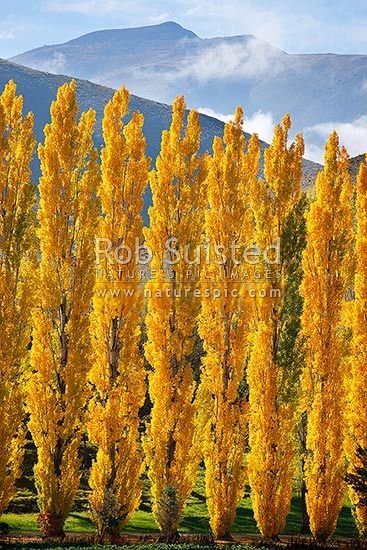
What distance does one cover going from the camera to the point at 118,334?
944 inches

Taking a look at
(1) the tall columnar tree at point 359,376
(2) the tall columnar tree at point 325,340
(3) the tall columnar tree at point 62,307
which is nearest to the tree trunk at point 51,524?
(3) the tall columnar tree at point 62,307

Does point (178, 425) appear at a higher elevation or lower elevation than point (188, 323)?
lower

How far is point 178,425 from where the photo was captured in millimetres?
23750

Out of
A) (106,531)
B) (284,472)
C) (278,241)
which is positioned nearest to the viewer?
(106,531)

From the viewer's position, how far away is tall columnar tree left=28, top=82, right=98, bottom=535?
898 inches

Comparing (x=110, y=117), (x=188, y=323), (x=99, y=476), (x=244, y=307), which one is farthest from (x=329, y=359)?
(x=110, y=117)

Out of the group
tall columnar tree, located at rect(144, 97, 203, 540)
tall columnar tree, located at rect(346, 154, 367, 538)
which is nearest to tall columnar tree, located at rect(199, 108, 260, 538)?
tall columnar tree, located at rect(144, 97, 203, 540)

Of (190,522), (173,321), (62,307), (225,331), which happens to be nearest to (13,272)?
(62,307)

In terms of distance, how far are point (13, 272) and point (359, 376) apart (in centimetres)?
1394

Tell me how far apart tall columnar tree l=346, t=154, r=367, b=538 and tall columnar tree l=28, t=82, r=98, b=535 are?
1041cm

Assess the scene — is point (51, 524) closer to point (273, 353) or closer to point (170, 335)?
point (170, 335)

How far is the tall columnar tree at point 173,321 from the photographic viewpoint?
23578 millimetres

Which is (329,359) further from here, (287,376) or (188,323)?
(188,323)

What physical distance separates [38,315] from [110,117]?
7853mm
